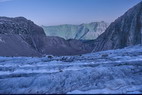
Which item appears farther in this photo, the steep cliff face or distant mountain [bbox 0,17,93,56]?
the steep cliff face

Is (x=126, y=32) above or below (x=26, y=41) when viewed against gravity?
above

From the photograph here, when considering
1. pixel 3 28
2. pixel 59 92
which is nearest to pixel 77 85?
pixel 59 92

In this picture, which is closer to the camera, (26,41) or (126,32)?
(126,32)

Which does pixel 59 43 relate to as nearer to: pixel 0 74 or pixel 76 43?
pixel 76 43

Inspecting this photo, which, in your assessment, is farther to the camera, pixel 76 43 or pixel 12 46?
pixel 76 43
